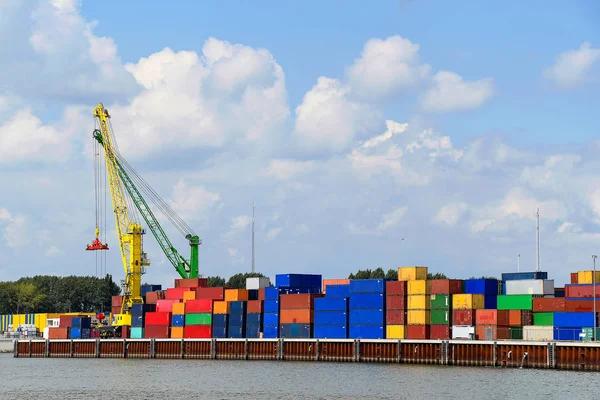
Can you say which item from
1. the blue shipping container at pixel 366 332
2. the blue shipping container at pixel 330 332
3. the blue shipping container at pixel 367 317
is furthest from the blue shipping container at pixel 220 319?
the blue shipping container at pixel 367 317

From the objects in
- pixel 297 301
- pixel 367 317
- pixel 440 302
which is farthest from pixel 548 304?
pixel 297 301

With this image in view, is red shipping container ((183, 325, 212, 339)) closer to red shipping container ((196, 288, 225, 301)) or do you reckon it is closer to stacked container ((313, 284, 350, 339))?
red shipping container ((196, 288, 225, 301))

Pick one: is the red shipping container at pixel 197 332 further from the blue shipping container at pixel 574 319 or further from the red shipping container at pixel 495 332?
the blue shipping container at pixel 574 319

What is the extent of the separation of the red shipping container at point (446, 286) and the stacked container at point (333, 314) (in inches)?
429

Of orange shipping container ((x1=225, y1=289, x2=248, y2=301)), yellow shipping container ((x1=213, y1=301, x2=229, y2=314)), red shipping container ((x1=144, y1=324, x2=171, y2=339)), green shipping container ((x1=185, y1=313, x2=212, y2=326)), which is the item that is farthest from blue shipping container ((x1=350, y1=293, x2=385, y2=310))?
red shipping container ((x1=144, y1=324, x2=171, y2=339))

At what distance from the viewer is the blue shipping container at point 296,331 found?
4771 inches

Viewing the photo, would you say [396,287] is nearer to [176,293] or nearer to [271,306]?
[271,306]

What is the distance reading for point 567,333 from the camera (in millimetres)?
102938

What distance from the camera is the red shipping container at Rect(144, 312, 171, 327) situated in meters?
137

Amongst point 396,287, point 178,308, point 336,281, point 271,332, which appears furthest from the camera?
point 178,308

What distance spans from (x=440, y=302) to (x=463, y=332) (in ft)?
13.8

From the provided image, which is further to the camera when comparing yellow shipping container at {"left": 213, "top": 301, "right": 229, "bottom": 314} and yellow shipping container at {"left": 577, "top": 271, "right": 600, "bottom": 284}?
yellow shipping container at {"left": 213, "top": 301, "right": 229, "bottom": 314}

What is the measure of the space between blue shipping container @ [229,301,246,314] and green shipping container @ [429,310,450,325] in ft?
86.6

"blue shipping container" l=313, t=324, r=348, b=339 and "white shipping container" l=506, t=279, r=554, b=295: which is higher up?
"white shipping container" l=506, t=279, r=554, b=295
